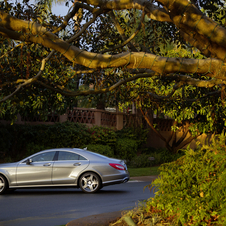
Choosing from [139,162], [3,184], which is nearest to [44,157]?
[3,184]

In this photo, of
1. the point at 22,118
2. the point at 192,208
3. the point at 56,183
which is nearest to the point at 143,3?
the point at 192,208

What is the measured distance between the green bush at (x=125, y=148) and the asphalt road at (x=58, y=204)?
31.1 feet

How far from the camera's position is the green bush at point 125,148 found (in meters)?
23.3

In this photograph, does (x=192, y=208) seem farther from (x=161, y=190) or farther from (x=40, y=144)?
(x=40, y=144)

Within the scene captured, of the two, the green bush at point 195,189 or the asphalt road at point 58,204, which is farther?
the asphalt road at point 58,204

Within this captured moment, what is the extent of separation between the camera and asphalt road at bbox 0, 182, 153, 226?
26.6 feet

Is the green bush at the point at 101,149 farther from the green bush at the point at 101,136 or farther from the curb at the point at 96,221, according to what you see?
the curb at the point at 96,221

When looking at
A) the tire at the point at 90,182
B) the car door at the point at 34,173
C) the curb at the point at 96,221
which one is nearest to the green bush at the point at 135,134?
the tire at the point at 90,182

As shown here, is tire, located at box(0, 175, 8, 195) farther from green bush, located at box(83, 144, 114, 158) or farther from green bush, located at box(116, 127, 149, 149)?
green bush, located at box(116, 127, 149, 149)

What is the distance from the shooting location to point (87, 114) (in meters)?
24.5

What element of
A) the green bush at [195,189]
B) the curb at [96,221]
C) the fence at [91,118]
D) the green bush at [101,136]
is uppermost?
the fence at [91,118]

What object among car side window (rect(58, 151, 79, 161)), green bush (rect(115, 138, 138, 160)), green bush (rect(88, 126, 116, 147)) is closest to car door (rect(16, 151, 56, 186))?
car side window (rect(58, 151, 79, 161))

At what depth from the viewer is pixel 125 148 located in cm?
2325

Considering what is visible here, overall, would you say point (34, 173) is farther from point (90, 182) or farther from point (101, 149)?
point (101, 149)
